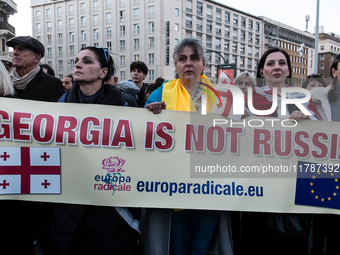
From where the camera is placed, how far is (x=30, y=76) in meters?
2.31

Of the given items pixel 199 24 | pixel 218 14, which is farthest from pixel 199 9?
pixel 218 14

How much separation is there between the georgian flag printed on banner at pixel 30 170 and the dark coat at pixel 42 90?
0.55 metres

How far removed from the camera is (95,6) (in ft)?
144

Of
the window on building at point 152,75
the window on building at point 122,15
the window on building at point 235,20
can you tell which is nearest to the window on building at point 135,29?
the window on building at point 122,15

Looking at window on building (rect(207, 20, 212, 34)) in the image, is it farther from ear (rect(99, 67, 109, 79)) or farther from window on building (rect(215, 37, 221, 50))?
ear (rect(99, 67, 109, 79))

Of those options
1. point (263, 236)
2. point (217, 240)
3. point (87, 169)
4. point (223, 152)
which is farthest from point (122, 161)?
point (263, 236)

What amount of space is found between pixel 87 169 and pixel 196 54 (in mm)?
1220

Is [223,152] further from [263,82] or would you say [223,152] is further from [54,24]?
[54,24]

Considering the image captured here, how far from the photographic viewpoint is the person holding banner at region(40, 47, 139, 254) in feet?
6.03

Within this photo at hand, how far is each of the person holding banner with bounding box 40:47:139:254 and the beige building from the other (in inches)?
1441

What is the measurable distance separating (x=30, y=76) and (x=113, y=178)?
1.22 metres

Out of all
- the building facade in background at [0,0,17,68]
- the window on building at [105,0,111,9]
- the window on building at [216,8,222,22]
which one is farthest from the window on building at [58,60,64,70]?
the window on building at [216,8,222,22]

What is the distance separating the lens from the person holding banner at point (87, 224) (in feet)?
6.03

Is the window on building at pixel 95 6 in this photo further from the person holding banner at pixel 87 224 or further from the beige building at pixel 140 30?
the person holding banner at pixel 87 224
